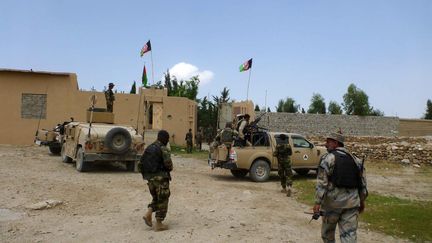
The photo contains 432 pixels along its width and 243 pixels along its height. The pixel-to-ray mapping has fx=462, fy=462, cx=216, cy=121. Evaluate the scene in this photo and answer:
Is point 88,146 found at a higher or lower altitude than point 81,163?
higher

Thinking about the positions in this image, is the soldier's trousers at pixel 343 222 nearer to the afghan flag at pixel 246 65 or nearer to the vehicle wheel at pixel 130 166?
the vehicle wheel at pixel 130 166

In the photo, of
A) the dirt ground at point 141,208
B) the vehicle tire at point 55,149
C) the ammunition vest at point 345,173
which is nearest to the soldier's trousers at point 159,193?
the dirt ground at point 141,208

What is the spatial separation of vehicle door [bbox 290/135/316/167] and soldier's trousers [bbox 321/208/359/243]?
827 cm

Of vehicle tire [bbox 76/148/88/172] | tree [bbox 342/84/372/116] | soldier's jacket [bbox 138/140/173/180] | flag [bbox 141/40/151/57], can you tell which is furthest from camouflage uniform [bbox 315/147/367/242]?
tree [bbox 342/84/372/116]

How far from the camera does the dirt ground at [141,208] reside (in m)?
7.00

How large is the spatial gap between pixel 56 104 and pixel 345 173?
2224cm

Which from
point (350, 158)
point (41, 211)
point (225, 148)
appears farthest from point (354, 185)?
point (225, 148)

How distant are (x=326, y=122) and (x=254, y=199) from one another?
2457 centimetres

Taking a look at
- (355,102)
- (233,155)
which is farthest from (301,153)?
(355,102)

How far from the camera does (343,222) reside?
215 inches

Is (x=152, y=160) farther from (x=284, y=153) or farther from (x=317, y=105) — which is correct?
(x=317, y=105)

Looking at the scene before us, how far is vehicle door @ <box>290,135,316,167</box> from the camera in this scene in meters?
13.9

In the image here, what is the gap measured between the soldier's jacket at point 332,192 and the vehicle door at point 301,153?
8407mm

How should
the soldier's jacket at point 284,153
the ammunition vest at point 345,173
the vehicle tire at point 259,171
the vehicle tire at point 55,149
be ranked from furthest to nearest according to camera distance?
the vehicle tire at point 55,149 → the vehicle tire at point 259,171 → the soldier's jacket at point 284,153 → the ammunition vest at point 345,173
